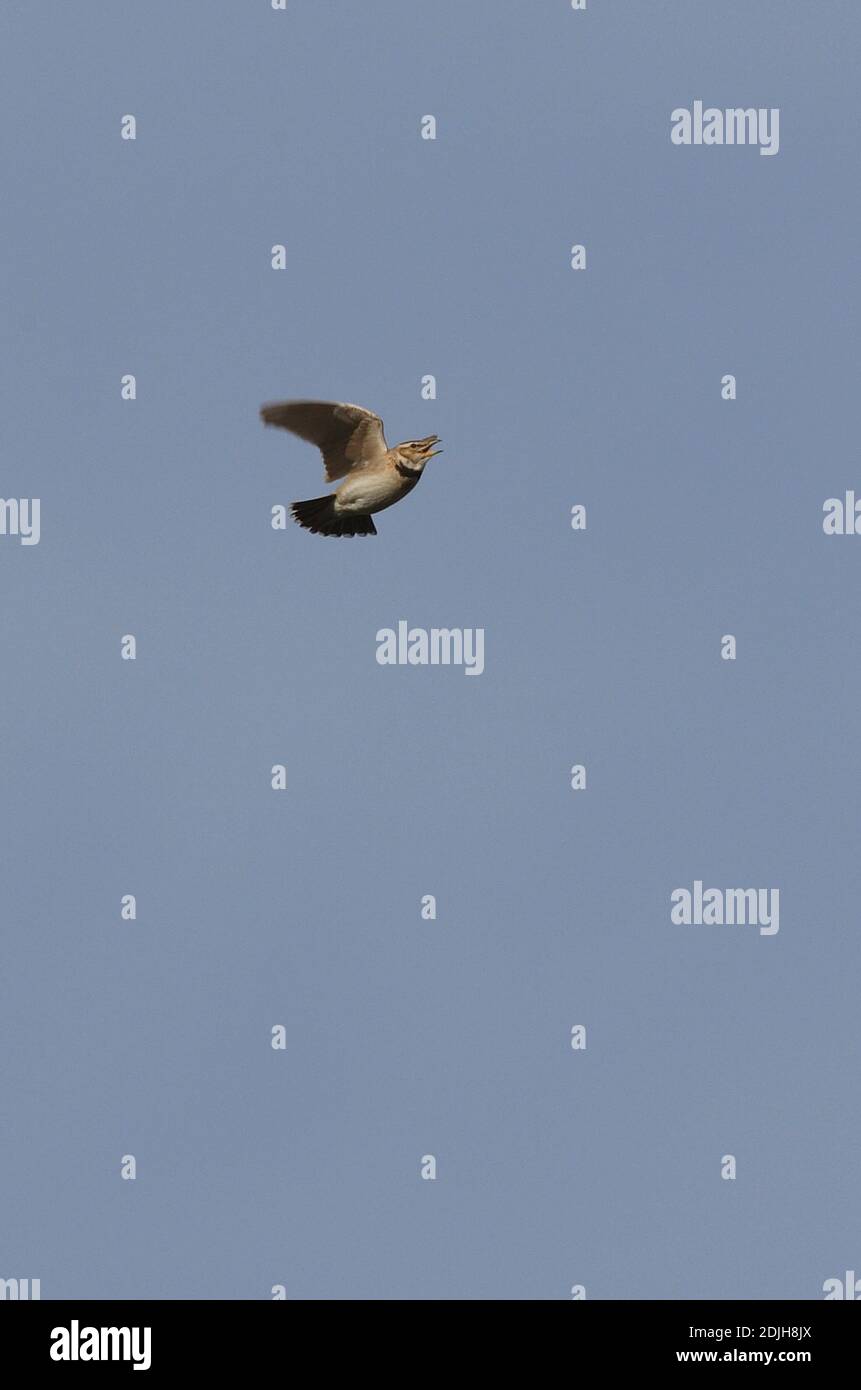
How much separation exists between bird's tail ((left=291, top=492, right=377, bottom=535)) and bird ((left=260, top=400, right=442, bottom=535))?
0.07 ft

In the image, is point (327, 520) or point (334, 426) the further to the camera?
point (327, 520)

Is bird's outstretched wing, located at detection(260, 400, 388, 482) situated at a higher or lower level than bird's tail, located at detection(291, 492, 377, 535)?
higher

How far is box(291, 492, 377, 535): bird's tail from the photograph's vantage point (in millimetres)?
42938

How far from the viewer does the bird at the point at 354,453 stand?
41.8m

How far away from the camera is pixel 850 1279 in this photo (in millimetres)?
44781

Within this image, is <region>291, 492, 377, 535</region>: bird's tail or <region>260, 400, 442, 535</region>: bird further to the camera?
<region>291, 492, 377, 535</region>: bird's tail

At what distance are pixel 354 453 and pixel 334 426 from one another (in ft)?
1.95

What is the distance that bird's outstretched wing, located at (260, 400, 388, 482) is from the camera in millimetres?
41906

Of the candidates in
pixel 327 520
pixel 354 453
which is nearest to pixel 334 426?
pixel 354 453

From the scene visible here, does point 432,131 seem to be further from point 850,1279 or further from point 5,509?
point 850,1279

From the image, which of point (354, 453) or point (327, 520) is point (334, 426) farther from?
point (327, 520)

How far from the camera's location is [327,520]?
43094 mm
